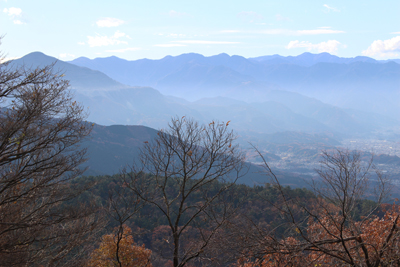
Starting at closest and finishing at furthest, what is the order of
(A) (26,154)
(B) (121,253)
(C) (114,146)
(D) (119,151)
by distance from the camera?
(A) (26,154) → (B) (121,253) → (D) (119,151) → (C) (114,146)

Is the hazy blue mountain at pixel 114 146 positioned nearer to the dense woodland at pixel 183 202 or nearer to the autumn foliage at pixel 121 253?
the autumn foliage at pixel 121 253

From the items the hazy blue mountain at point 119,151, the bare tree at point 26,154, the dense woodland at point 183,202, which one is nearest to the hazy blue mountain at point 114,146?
the hazy blue mountain at point 119,151

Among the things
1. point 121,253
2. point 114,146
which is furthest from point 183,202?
point 114,146

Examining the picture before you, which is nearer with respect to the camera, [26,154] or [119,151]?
[26,154]

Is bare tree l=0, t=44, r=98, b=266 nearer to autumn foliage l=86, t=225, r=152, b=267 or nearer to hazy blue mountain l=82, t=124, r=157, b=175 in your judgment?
autumn foliage l=86, t=225, r=152, b=267

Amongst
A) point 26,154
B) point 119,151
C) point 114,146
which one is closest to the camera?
point 26,154

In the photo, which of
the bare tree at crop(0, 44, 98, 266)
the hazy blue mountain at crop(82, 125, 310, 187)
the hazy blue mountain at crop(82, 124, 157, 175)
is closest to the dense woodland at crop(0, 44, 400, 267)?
the bare tree at crop(0, 44, 98, 266)

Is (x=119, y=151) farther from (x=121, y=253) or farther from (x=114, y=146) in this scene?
(x=121, y=253)

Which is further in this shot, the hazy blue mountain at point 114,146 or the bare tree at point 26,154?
the hazy blue mountain at point 114,146

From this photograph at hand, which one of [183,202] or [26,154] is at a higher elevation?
[26,154]

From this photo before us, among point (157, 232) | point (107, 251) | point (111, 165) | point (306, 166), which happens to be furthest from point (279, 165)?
point (107, 251)

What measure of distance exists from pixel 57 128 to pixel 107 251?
26.6 ft

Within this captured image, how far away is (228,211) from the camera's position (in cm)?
976

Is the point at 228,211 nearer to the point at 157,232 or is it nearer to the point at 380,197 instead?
the point at 380,197
